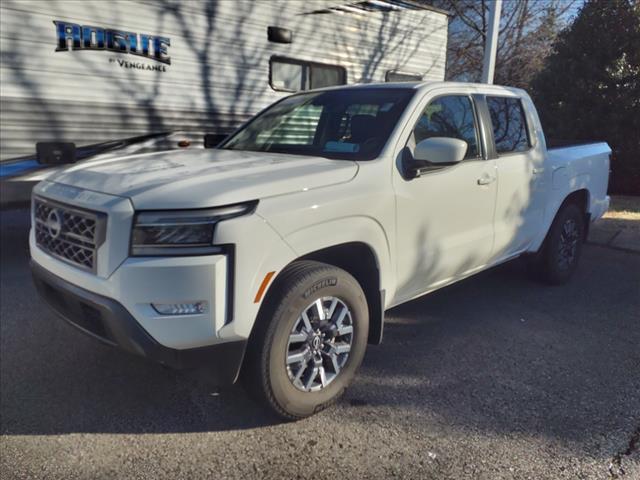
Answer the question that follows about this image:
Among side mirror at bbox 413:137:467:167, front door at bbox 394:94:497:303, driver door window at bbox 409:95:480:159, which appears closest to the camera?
side mirror at bbox 413:137:467:167

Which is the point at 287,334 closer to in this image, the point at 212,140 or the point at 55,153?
the point at 212,140

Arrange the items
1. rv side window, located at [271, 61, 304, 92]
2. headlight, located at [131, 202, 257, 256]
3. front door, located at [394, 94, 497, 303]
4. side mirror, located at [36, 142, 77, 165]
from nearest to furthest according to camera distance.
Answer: headlight, located at [131, 202, 257, 256] → front door, located at [394, 94, 497, 303] → side mirror, located at [36, 142, 77, 165] → rv side window, located at [271, 61, 304, 92]

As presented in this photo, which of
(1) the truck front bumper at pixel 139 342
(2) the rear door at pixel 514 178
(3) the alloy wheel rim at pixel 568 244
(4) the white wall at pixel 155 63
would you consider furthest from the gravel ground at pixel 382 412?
(4) the white wall at pixel 155 63

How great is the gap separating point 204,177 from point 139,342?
34.0 inches

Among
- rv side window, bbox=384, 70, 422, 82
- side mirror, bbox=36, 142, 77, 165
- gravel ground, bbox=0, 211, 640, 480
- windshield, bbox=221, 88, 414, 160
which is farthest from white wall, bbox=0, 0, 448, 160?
windshield, bbox=221, 88, 414, 160

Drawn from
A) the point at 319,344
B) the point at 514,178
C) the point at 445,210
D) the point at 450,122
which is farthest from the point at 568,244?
the point at 319,344

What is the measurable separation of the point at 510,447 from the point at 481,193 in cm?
181

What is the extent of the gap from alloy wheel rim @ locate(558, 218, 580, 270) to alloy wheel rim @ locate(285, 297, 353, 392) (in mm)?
2983

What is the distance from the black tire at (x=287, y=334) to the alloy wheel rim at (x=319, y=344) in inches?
0.9

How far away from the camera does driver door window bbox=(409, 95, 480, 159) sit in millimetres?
3658

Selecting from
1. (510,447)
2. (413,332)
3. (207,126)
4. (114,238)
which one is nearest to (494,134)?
(413,332)

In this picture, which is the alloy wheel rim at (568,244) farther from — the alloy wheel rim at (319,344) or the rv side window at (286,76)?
the rv side window at (286,76)

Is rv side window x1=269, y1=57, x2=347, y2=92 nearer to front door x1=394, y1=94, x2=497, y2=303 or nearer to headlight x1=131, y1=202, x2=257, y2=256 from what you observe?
front door x1=394, y1=94, x2=497, y2=303

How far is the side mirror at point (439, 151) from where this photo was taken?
325cm
